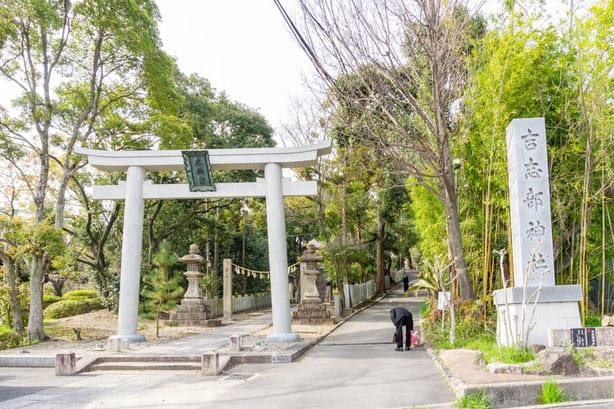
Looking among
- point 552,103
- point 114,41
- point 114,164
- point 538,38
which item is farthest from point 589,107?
point 114,41

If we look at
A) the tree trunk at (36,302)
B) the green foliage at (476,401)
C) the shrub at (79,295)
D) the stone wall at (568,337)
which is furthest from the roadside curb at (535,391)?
the shrub at (79,295)

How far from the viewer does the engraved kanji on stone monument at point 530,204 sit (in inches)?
319

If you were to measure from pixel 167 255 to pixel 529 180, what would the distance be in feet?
32.7

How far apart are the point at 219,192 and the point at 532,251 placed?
24.1 feet

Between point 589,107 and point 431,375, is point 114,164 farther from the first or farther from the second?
point 589,107

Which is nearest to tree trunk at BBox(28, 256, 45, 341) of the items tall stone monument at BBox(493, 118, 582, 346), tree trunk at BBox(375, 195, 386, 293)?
tall stone monument at BBox(493, 118, 582, 346)

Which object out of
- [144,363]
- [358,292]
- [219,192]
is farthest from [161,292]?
[358,292]

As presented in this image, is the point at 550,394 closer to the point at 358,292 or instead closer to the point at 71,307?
the point at 358,292

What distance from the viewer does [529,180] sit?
8.28 m

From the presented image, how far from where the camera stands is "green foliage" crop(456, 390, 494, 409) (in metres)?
5.37

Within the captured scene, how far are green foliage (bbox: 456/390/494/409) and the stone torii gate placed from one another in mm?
6775

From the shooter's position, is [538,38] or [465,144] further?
[465,144]

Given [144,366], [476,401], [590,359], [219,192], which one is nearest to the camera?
[476,401]

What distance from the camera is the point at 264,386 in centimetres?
745
